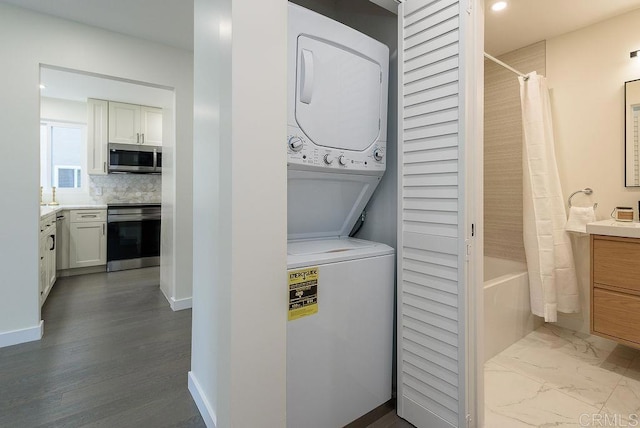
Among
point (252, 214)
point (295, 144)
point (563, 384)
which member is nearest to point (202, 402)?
point (252, 214)

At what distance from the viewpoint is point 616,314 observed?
1.82m

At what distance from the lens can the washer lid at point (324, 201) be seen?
1.42 metres

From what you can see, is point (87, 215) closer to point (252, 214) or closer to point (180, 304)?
point (180, 304)

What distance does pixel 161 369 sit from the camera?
1.93 meters

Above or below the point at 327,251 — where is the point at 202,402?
below

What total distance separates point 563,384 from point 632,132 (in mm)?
1743

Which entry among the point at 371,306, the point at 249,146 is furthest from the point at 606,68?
the point at 249,146

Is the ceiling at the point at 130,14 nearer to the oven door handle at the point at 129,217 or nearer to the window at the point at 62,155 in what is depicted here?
the oven door handle at the point at 129,217

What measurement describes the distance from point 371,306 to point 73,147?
17.1ft

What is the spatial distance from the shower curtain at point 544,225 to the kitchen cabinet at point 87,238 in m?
4.93

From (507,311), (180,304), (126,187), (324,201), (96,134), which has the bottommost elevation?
(180,304)

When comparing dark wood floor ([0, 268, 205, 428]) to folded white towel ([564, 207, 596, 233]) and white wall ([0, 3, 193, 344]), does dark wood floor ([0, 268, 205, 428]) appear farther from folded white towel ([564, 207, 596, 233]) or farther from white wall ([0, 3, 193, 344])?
folded white towel ([564, 207, 596, 233])

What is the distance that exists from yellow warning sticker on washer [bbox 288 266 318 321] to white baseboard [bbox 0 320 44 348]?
2.37 metres

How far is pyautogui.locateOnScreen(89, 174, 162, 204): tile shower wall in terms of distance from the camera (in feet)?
15.0
